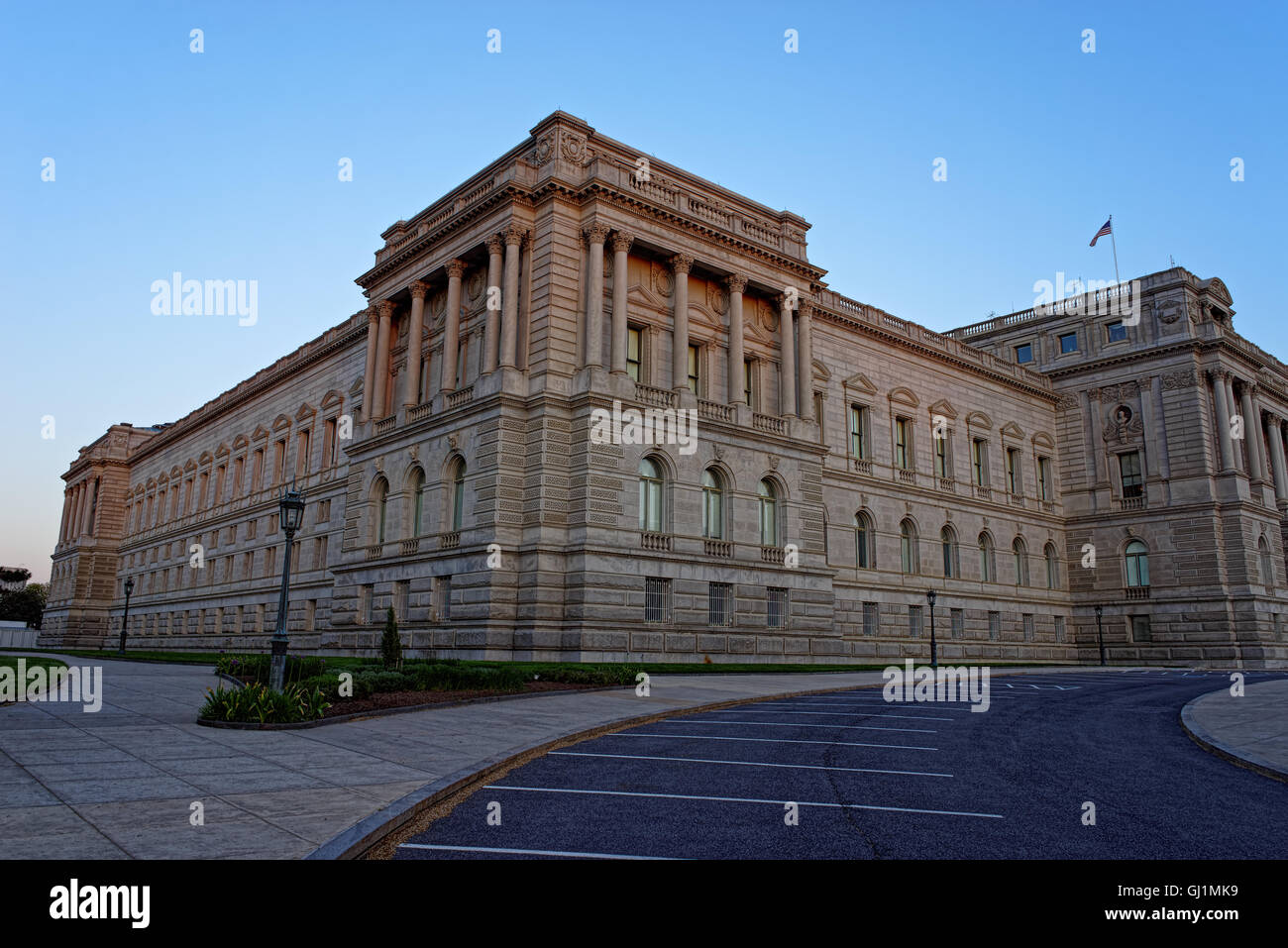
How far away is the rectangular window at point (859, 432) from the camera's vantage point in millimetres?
47750

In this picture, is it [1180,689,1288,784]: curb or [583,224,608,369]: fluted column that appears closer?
[1180,689,1288,784]: curb

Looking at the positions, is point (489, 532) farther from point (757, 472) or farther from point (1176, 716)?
point (1176, 716)

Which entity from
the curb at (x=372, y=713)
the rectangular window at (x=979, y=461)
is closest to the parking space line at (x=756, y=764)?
the curb at (x=372, y=713)

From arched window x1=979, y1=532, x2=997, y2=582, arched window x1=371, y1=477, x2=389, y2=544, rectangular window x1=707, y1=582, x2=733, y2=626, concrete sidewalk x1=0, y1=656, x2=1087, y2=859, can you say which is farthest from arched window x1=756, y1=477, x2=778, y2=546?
arched window x1=979, y1=532, x2=997, y2=582

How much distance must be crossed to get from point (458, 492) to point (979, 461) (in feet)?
110

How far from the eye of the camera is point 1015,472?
56656 mm

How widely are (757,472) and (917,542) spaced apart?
15.3m

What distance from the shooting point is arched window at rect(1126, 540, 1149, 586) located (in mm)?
54531

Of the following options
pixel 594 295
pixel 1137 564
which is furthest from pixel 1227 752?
pixel 1137 564

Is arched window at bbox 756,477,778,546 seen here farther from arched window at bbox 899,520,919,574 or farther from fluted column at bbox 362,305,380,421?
fluted column at bbox 362,305,380,421

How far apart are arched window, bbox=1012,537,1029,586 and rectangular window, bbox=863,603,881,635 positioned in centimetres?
1338
